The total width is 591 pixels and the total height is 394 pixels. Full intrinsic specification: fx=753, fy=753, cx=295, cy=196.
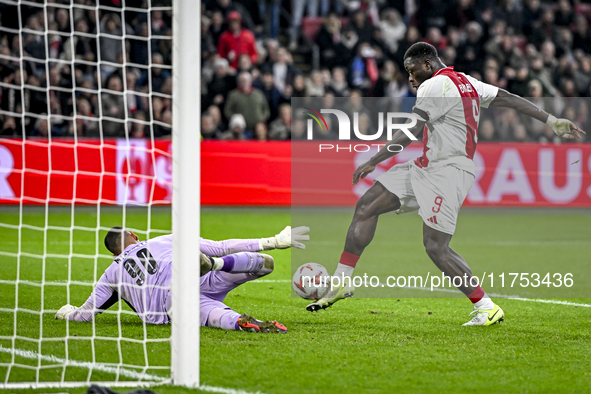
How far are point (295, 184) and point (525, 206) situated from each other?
11.6 feet

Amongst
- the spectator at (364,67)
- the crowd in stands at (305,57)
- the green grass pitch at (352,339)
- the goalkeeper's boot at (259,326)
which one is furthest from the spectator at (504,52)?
the goalkeeper's boot at (259,326)

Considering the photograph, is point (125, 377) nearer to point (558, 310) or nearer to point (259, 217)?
point (558, 310)

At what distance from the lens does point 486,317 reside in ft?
18.0

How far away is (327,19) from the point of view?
15.8m

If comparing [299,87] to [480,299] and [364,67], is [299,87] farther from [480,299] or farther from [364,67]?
[480,299]

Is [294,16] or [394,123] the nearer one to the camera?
[394,123]

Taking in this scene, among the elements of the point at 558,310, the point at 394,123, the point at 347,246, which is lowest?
the point at 558,310

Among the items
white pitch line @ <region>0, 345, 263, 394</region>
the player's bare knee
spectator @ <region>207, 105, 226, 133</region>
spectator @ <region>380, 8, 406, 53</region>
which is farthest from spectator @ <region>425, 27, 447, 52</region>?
white pitch line @ <region>0, 345, 263, 394</region>

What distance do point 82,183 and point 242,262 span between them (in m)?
7.49

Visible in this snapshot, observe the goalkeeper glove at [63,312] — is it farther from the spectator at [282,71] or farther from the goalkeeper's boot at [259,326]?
the spectator at [282,71]

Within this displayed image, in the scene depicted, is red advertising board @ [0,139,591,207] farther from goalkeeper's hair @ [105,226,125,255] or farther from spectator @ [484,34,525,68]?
goalkeeper's hair @ [105,226,125,255]

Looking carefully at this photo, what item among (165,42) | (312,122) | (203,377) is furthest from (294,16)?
(203,377)

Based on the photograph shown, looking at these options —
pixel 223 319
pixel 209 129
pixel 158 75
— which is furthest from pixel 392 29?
pixel 223 319

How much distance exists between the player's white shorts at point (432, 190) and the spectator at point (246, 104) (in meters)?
7.91
